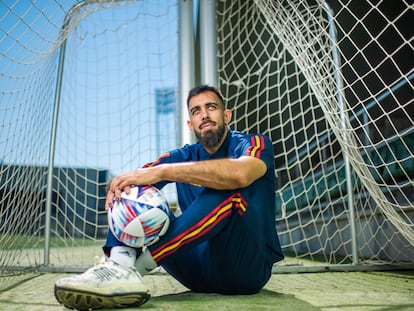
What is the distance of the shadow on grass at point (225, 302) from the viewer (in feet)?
4.07

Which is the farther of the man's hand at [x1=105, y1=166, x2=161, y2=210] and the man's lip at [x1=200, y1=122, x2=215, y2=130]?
the man's lip at [x1=200, y1=122, x2=215, y2=130]

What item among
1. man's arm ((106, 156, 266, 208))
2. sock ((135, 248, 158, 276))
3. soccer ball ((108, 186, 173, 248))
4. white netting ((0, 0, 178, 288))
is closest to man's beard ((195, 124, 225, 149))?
man's arm ((106, 156, 266, 208))

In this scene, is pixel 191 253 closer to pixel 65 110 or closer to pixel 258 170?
pixel 258 170

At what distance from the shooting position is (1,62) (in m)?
2.04

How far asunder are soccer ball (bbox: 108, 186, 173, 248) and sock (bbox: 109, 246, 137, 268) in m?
0.03

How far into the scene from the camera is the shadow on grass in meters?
1.24

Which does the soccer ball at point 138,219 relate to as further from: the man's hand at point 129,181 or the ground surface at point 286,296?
the ground surface at point 286,296

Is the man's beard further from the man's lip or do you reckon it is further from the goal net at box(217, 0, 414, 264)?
the goal net at box(217, 0, 414, 264)

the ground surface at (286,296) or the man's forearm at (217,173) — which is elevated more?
the man's forearm at (217,173)

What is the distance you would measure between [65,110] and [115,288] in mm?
2326

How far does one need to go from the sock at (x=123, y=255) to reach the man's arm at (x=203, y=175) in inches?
6.3

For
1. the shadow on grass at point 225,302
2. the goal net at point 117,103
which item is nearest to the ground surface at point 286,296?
the shadow on grass at point 225,302

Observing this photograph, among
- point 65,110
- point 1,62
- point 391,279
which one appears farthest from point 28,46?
point 391,279

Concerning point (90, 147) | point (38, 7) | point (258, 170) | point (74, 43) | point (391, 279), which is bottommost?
point (391, 279)
